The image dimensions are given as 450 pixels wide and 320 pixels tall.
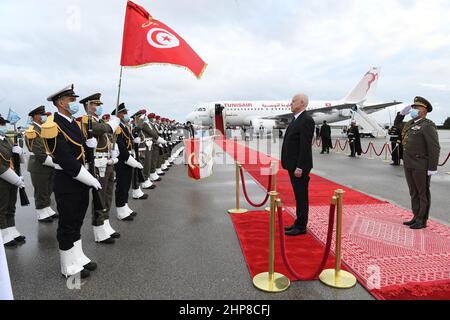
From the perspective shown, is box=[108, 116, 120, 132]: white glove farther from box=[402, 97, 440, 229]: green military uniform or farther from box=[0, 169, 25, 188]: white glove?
box=[402, 97, 440, 229]: green military uniform

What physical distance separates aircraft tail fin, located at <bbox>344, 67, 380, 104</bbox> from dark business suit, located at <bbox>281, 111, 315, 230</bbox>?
3301 cm

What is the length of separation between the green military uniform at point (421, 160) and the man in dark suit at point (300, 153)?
5.61ft

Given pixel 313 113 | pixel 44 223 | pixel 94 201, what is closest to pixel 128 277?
pixel 94 201

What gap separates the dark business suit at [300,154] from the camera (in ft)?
14.3

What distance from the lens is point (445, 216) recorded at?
5598mm

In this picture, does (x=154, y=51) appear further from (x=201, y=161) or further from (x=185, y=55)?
(x=201, y=161)

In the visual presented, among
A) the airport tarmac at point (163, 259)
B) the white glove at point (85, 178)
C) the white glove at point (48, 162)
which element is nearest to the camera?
the airport tarmac at point (163, 259)

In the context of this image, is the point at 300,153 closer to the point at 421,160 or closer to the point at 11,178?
the point at 421,160

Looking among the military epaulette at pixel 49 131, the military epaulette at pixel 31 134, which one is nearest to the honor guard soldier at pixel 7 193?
the military epaulette at pixel 31 134

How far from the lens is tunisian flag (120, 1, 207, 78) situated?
5.51m

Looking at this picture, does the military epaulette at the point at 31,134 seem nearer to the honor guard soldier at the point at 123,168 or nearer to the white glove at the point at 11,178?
the white glove at the point at 11,178

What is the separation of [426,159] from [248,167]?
24.9 ft

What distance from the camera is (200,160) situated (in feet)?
31.6

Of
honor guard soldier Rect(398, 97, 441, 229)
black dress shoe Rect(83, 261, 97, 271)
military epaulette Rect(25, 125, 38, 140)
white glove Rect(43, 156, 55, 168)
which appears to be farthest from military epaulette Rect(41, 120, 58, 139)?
honor guard soldier Rect(398, 97, 441, 229)
